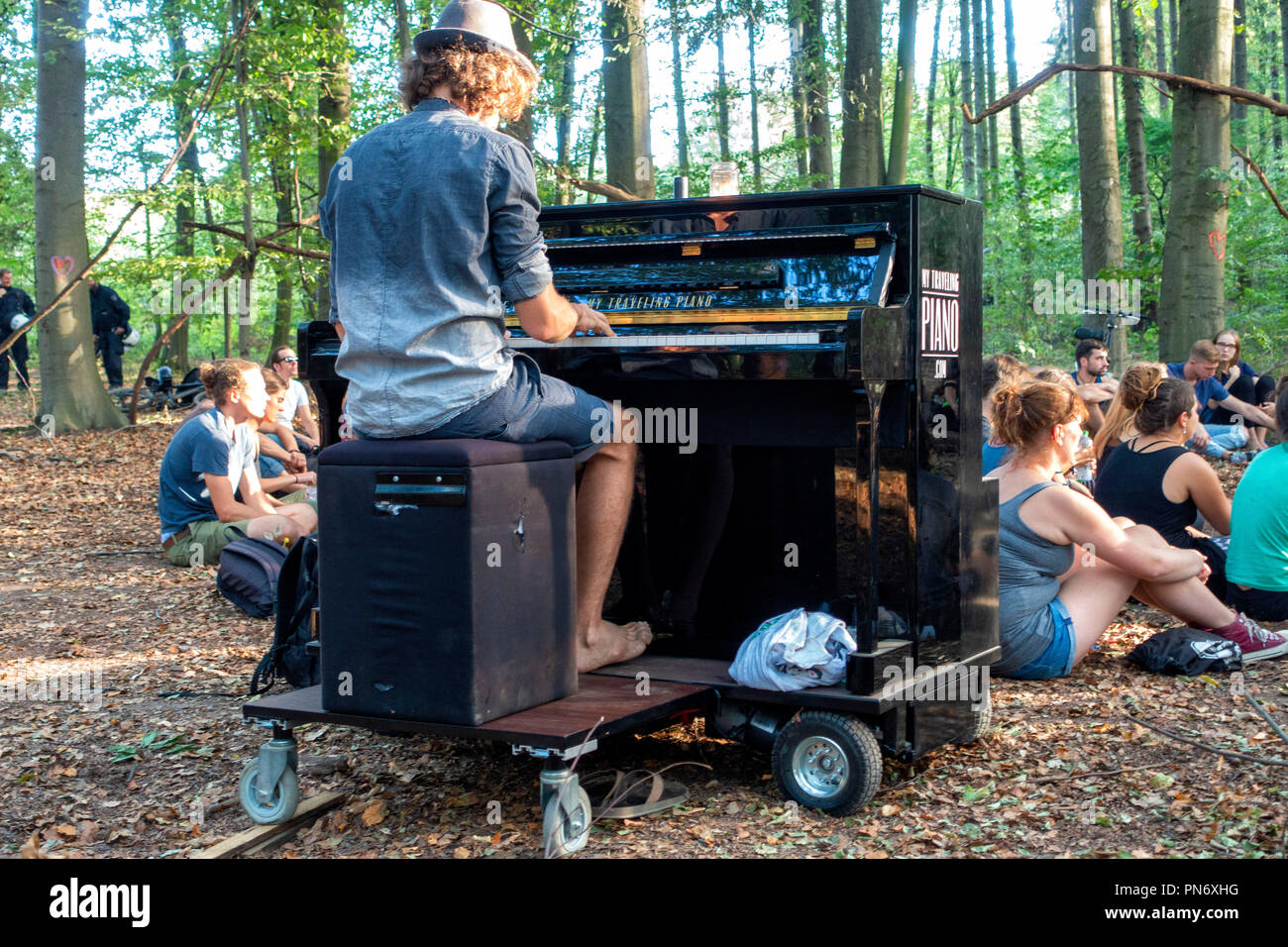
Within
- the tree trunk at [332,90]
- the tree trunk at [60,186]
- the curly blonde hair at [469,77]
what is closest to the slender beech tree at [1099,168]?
the tree trunk at [332,90]

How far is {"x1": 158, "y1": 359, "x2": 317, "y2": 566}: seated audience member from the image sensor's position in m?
6.96

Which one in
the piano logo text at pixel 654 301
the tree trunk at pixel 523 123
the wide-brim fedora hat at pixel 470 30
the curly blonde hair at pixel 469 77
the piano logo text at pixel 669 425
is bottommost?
the piano logo text at pixel 669 425

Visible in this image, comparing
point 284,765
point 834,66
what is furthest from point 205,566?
point 834,66

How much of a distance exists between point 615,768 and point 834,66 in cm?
1250

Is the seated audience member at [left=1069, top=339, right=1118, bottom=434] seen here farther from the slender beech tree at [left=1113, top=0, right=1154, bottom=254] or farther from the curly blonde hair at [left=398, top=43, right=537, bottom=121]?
the slender beech tree at [left=1113, top=0, right=1154, bottom=254]

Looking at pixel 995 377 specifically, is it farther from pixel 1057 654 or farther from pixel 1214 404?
pixel 1214 404

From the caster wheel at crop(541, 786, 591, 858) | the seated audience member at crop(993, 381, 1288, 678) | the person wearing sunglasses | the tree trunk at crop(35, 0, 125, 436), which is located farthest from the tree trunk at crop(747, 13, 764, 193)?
the caster wheel at crop(541, 786, 591, 858)

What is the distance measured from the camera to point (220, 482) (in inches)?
280

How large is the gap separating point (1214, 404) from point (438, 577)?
26.8 ft

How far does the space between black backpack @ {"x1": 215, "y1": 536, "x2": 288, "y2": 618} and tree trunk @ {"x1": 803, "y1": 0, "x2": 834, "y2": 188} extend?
32.8 feet

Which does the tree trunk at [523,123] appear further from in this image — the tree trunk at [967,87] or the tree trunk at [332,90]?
the tree trunk at [967,87]

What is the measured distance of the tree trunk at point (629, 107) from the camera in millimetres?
10328

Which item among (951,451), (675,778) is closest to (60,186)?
(675,778)

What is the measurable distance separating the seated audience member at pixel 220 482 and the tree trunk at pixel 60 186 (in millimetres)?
6541
